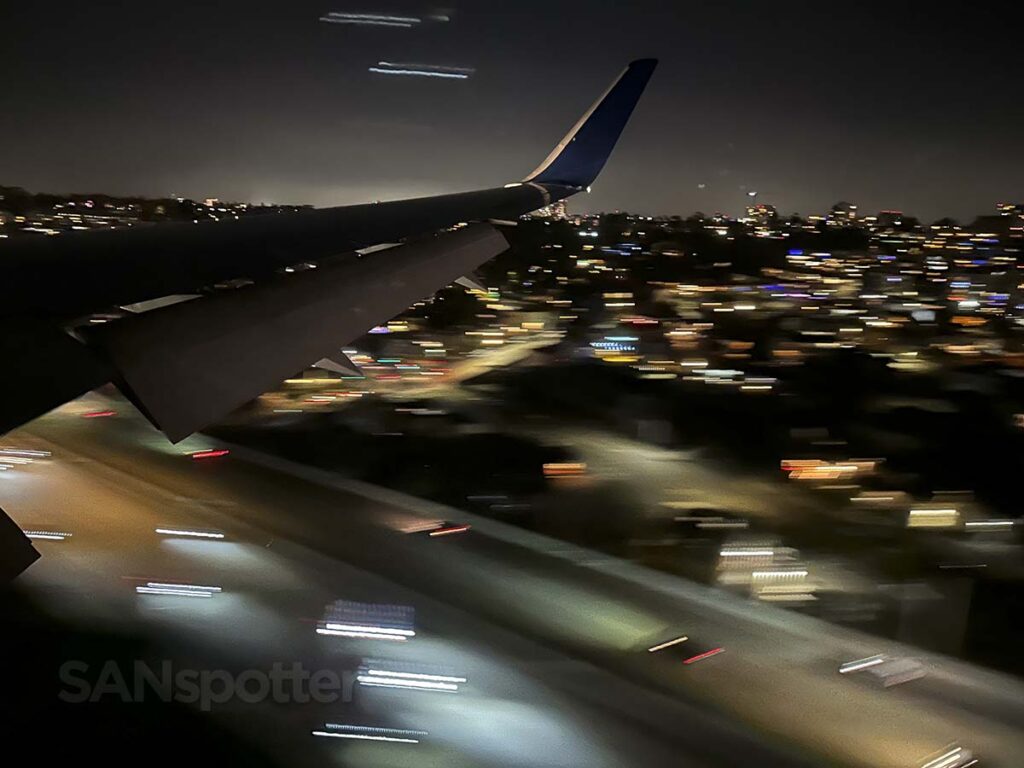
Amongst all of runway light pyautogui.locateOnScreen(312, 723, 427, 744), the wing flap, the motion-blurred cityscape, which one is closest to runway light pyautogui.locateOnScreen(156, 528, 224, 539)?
the motion-blurred cityscape

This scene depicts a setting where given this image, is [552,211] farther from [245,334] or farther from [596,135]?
[245,334]

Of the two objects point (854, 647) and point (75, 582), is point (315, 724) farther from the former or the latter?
point (854, 647)

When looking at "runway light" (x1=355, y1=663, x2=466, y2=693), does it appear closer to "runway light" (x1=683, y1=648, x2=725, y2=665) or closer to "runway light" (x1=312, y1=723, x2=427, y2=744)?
"runway light" (x1=312, y1=723, x2=427, y2=744)

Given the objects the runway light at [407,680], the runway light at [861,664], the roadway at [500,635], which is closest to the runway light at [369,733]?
the roadway at [500,635]

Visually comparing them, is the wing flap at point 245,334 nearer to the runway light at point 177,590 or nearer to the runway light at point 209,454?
the runway light at point 177,590

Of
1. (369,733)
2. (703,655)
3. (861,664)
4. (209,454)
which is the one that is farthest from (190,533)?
(861,664)

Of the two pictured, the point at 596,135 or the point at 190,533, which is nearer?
the point at 596,135

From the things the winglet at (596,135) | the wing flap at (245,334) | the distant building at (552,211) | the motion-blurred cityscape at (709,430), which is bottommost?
the motion-blurred cityscape at (709,430)
